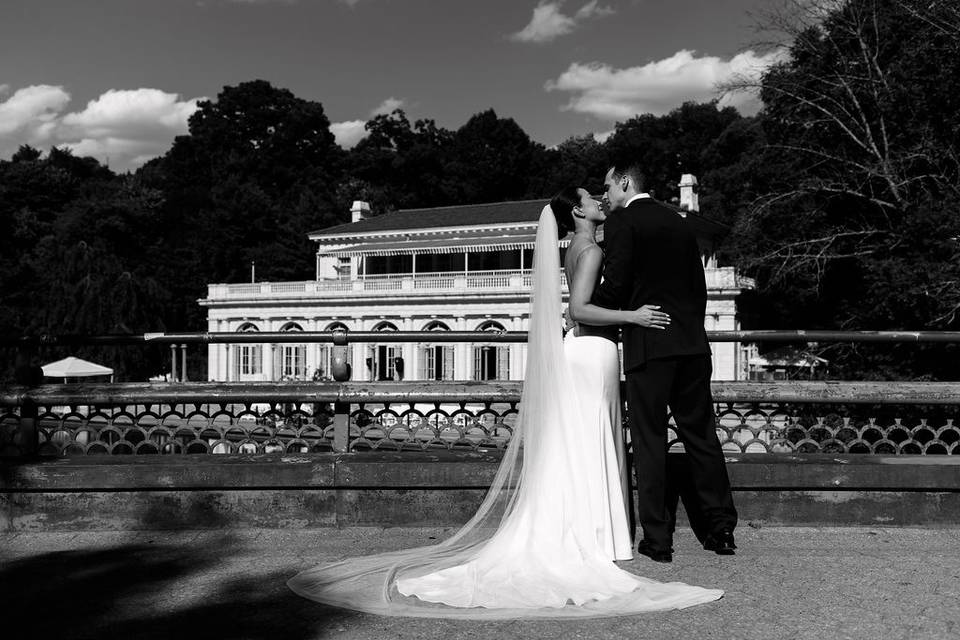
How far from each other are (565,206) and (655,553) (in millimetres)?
1924

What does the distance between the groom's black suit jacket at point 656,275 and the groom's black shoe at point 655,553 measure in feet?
3.02

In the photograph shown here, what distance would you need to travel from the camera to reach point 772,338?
216 inches

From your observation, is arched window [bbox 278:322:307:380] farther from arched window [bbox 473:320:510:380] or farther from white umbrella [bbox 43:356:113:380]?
white umbrella [bbox 43:356:113:380]

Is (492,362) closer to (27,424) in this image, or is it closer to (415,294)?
(415,294)

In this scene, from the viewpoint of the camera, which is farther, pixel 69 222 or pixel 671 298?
pixel 69 222

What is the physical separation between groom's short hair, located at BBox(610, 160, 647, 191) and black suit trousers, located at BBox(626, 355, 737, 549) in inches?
38.4

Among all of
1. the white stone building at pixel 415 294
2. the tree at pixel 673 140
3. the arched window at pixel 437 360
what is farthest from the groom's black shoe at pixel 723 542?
the tree at pixel 673 140

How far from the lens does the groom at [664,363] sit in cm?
462

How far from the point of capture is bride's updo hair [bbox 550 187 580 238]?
5.01m

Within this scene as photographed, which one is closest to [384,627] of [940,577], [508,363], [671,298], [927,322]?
[671,298]

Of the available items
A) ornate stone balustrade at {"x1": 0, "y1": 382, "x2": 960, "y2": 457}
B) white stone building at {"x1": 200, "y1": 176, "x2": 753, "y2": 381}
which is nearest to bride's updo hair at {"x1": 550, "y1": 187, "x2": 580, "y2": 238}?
ornate stone balustrade at {"x1": 0, "y1": 382, "x2": 960, "y2": 457}

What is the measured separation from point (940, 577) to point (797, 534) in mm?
967

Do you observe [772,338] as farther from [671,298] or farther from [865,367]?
[865,367]

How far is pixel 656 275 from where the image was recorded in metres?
4.67
